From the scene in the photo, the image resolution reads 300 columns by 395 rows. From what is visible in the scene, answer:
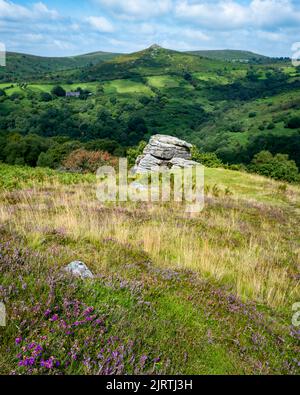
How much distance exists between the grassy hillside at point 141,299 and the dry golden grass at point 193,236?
0.13 ft

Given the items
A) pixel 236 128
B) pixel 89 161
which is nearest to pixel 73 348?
pixel 89 161

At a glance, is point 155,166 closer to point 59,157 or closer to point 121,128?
point 59,157

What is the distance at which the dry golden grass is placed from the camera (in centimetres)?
669

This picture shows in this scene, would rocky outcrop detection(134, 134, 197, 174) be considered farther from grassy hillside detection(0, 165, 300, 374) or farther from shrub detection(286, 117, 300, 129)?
shrub detection(286, 117, 300, 129)

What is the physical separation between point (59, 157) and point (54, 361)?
6565 cm

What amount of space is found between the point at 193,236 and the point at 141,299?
4867 mm

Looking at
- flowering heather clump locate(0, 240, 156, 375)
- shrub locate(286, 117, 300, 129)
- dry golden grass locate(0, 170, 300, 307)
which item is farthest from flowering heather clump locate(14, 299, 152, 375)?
shrub locate(286, 117, 300, 129)

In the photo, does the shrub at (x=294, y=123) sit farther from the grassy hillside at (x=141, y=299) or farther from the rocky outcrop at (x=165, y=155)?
the grassy hillside at (x=141, y=299)

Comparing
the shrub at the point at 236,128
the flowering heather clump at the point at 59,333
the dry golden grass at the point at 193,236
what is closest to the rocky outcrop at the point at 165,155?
the dry golden grass at the point at 193,236

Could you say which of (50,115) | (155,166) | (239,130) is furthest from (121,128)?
(155,166)

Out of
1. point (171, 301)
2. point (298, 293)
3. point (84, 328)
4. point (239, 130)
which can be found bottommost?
point (298, 293)

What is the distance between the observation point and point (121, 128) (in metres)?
166

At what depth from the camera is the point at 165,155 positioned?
104ft

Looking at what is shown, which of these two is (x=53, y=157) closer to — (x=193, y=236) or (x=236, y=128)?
(x=193, y=236)
